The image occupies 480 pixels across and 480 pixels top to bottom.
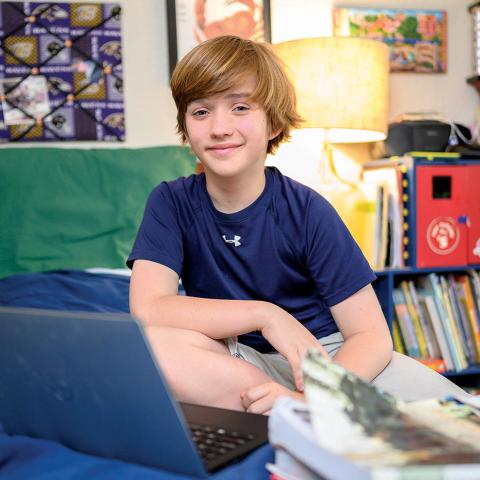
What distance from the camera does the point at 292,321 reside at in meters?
1.04

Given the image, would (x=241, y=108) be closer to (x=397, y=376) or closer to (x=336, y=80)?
(x=397, y=376)

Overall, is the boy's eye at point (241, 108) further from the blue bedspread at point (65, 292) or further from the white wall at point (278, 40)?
the white wall at point (278, 40)

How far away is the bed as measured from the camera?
1848 mm

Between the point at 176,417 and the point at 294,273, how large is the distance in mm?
685

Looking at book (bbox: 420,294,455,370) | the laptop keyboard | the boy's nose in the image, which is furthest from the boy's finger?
book (bbox: 420,294,455,370)

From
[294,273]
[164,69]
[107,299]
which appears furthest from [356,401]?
[164,69]

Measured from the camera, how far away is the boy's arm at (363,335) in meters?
1.07

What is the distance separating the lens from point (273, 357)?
1224 mm

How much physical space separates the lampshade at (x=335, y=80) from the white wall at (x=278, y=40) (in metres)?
0.43

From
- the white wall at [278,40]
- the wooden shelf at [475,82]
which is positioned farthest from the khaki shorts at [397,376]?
the wooden shelf at [475,82]

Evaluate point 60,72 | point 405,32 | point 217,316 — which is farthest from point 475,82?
point 217,316

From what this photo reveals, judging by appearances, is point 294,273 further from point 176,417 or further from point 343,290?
point 176,417

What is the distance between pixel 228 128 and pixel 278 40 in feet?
4.95

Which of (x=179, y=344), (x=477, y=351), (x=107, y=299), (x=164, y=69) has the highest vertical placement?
(x=164, y=69)
